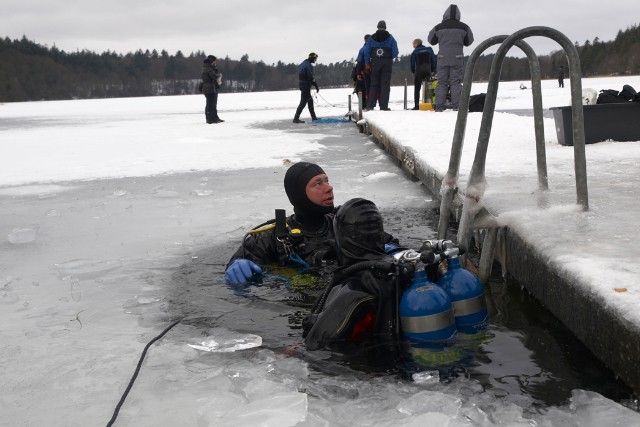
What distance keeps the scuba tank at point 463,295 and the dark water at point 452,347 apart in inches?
3.0

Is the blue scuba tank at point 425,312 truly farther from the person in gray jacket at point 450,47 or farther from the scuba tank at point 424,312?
the person in gray jacket at point 450,47

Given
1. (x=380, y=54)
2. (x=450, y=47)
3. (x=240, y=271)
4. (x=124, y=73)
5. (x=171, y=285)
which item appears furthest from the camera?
Answer: (x=124, y=73)

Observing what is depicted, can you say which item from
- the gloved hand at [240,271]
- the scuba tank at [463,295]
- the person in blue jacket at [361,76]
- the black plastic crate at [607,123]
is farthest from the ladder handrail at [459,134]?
the person in blue jacket at [361,76]

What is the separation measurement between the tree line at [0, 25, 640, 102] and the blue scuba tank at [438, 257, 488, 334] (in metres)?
94.3

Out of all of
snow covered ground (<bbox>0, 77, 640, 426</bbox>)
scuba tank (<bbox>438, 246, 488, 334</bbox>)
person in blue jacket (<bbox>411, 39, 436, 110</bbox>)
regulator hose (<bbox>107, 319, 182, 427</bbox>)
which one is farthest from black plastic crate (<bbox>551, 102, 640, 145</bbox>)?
person in blue jacket (<bbox>411, 39, 436, 110</bbox>)

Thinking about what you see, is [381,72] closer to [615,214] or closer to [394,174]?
[394,174]

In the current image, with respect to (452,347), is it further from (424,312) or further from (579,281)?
(579,281)

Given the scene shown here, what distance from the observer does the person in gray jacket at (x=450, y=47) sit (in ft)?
39.3

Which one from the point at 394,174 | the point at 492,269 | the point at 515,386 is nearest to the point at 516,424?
the point at 515,386

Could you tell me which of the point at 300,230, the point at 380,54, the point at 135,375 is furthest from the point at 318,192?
the point at 380,54

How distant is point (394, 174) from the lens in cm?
745

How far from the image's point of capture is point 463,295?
2664 millimetres

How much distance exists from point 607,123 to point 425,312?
192 inches

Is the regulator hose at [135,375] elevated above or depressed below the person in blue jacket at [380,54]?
below
